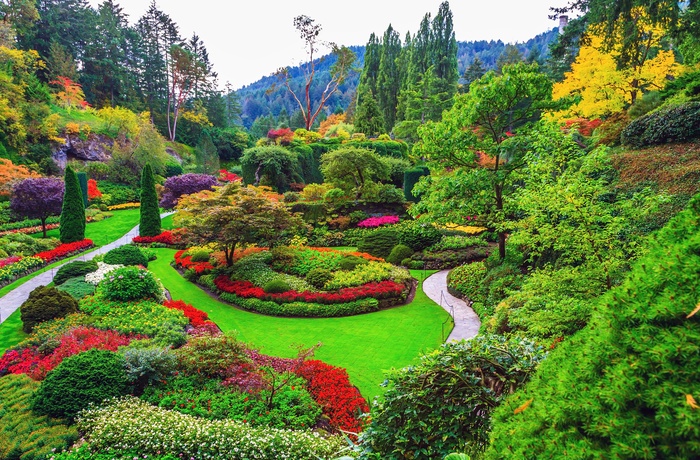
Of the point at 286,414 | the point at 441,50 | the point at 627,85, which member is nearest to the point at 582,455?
the point at 286,414

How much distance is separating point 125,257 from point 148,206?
261 inches

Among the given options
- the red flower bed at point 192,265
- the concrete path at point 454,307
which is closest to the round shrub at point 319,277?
the concrete path at point 454,307

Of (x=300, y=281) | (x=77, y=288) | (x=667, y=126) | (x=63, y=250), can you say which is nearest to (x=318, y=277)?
(x=300, y=281)

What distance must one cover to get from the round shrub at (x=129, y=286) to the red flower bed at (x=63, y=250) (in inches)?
271

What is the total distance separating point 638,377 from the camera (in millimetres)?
1500

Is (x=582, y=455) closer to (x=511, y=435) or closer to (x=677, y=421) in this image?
(x=677, y=421)

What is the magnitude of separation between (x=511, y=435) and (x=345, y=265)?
12390 mm

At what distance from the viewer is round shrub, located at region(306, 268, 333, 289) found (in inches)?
518

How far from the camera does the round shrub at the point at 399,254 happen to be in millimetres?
16562

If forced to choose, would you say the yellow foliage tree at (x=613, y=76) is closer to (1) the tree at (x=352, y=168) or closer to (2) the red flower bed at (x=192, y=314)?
(1) the tree at (x=352, y=168)

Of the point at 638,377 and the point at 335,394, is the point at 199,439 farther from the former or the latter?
the point at 638,377

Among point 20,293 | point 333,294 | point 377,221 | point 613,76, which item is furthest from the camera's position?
point 377,221

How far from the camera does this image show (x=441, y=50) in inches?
1649

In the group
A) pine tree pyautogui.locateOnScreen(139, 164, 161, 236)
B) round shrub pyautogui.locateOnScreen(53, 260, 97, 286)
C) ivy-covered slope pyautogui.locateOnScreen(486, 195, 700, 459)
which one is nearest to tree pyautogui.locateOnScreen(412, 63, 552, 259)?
ivy-covered slope pyautogui.locateOnScreen(486, 195, 700, 459)
